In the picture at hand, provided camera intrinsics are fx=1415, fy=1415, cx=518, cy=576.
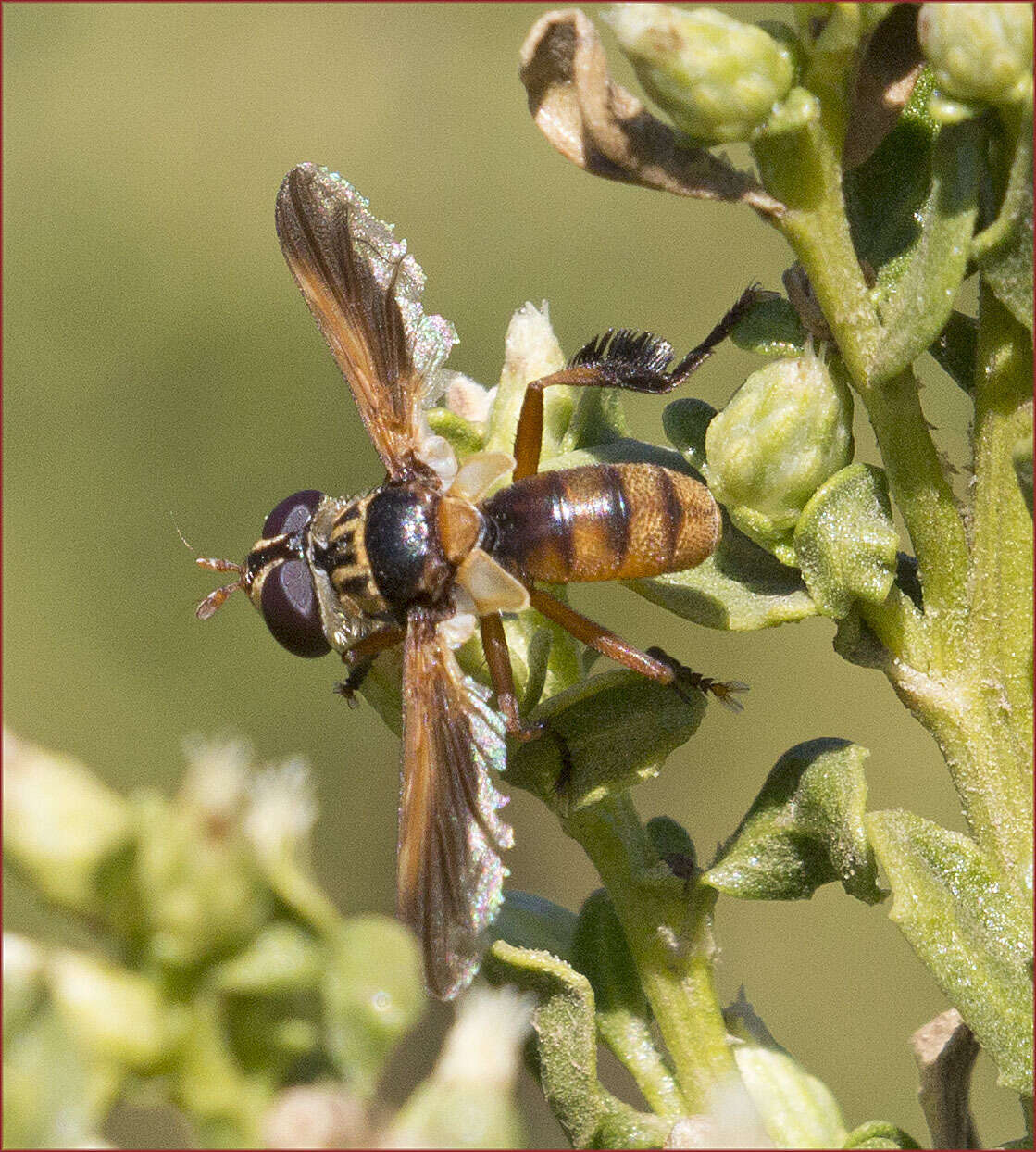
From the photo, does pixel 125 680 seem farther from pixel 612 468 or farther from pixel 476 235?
pixel 612 468

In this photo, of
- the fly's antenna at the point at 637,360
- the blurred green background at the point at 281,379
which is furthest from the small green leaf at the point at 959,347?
the blurred green background at the point at 281,379

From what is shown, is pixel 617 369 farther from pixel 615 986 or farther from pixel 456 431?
pixel 615 986

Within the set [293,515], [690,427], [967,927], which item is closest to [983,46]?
[690,427]

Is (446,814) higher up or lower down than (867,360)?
lower down

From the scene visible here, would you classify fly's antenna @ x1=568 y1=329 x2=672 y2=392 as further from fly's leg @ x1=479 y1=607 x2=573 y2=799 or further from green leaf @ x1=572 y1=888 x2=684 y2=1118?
green leaf @ x1=572 y1=888 x2=684 y2=1118

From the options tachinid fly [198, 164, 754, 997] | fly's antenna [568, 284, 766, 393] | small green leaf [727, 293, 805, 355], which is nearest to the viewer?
small green leaf [727, 293, 805, 355]

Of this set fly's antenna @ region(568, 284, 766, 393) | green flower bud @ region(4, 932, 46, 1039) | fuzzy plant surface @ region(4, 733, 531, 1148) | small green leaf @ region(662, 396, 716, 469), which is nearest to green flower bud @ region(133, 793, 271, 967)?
fuzzy plant surface @ region(4, 733, 531, 1148)
